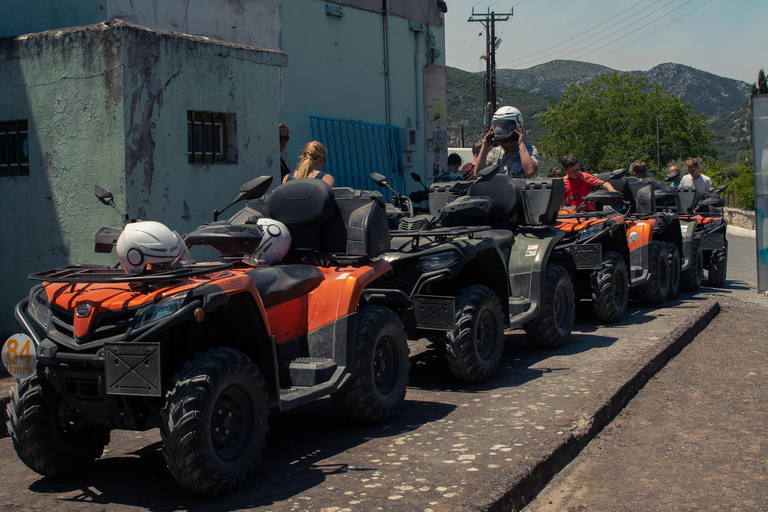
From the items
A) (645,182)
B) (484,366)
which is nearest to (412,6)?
(645,182)

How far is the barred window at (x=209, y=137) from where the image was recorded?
8820mm

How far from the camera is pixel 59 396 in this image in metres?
4.29

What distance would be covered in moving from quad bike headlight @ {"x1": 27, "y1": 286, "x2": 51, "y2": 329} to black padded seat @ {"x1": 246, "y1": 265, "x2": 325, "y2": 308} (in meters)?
1.09

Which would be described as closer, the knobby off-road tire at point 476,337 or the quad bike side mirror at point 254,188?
the quad bike side mirror at point 254,188

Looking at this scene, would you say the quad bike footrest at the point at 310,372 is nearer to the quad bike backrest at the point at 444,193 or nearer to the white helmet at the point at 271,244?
the white helmet at the point at 271,244

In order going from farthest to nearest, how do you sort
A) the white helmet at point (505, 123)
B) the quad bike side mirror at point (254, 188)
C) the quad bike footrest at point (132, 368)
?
the white helmet at point (505, 123) → the quad bike side mirror at point (254, 188) → the quad bike footrest at point (132, 368)

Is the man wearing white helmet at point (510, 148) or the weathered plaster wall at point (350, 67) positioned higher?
the weathered plaster wall at point (350, 67)

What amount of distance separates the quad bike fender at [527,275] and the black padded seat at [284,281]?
2779mm

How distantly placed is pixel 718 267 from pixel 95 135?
1040 centimetres

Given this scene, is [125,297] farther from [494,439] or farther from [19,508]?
[494,439]

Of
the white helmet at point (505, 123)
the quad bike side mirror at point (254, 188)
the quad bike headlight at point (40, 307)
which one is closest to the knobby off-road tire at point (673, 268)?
the white helmet at point (505, 123)

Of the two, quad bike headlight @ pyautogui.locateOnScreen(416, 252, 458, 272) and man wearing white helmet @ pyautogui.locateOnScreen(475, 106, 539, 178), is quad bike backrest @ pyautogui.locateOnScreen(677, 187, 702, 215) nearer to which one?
man wearing white helmet @ pyautogui.locateOnScreen(475, 106, 539, 178)

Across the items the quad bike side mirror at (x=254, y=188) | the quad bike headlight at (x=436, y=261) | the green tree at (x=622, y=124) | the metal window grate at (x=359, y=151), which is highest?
the green tree at (x=622, y=124)

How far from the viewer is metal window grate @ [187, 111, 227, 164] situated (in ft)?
28.9
